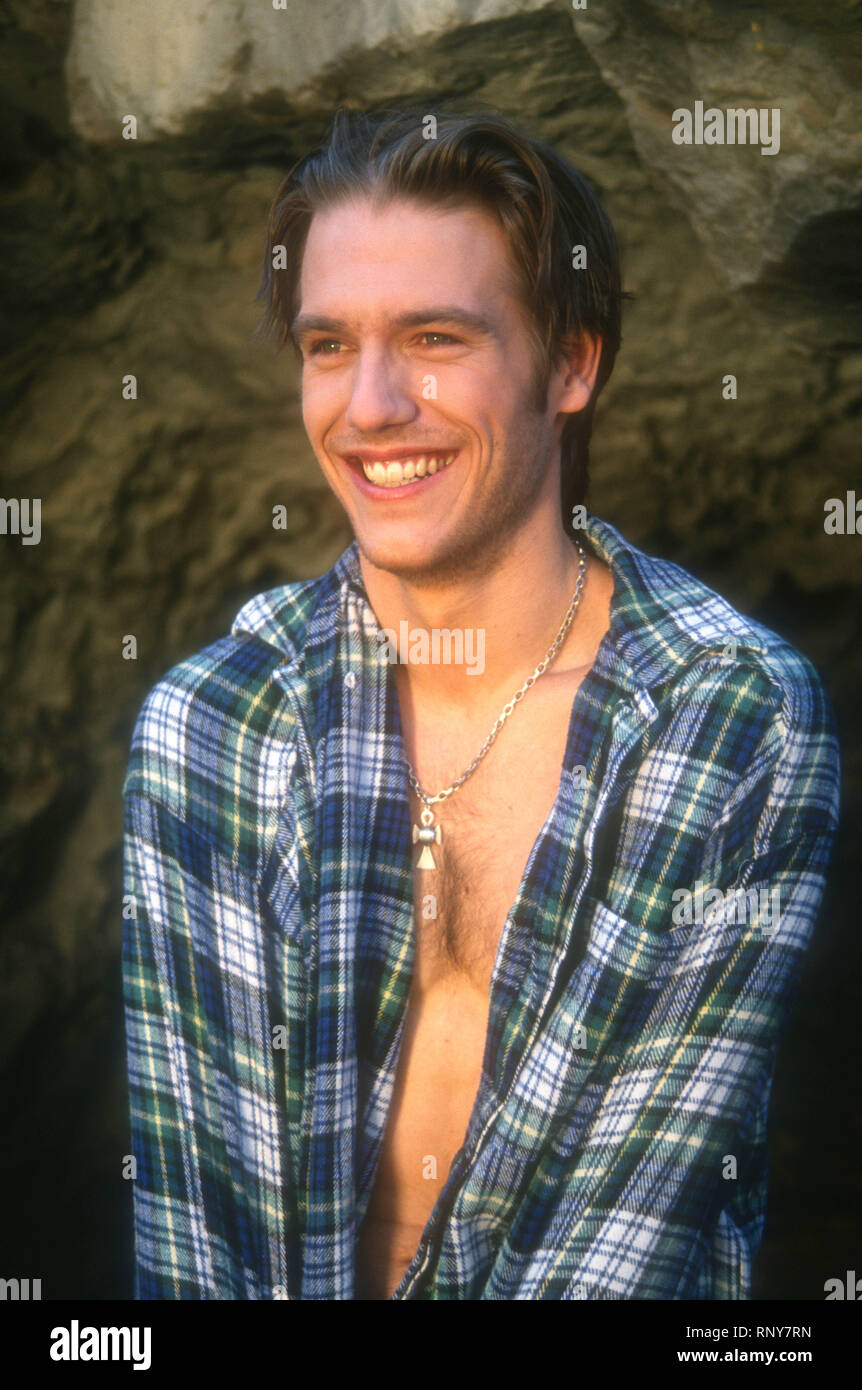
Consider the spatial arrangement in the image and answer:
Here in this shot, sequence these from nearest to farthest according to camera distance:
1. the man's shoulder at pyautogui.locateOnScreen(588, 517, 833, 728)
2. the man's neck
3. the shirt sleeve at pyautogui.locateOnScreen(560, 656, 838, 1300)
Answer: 1. the shirt sleeve at pyautogui.locateOnScreen(560, 656, 838, 1300)
2. the man's shoulder at pyautogui.locateOnScreen(588, 517, 833, 728)
3. the man's neck

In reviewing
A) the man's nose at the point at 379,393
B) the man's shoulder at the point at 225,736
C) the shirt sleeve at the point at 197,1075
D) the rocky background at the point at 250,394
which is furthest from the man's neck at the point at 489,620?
the rocky background at the point at 250,394

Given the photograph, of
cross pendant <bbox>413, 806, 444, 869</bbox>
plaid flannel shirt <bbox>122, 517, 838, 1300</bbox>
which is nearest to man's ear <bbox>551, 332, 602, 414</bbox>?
plaid flannel shirt <bbox>122, 517, 838, 1300</bbox>

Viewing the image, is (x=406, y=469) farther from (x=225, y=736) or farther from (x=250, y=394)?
(x=250, y=394)

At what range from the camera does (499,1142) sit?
166 centimetres

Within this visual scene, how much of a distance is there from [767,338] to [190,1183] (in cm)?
149

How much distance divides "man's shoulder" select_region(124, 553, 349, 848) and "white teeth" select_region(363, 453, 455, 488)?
249 mm

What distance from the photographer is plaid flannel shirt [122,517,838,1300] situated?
1591 mm

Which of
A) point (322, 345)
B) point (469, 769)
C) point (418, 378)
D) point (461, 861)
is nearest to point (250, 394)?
point (322, 345)

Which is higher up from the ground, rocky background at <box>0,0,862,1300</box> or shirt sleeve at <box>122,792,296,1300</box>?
rocky background at <box>0,0,862,1300</box>

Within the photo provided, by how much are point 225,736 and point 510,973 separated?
484 mm

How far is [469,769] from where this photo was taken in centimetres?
182

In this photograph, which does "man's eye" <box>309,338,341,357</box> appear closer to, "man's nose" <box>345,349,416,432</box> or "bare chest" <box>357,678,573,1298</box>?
"man's nose" <box>345,349,416,432</box>

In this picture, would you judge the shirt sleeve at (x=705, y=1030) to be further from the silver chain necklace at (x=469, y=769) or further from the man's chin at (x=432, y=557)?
the man's chin at (x=432, y=557)

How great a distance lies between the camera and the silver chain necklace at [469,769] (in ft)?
5.84
